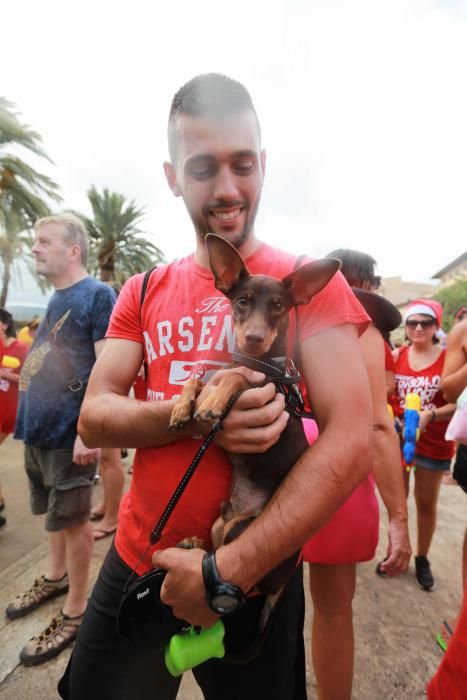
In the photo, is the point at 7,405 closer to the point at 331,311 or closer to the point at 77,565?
the point at 77,565

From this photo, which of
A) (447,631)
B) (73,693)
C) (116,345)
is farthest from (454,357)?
(73,693)

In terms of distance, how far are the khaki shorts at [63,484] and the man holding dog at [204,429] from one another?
4.18 feet

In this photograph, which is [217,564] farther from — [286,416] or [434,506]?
[434,506]

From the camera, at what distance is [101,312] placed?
305 cm

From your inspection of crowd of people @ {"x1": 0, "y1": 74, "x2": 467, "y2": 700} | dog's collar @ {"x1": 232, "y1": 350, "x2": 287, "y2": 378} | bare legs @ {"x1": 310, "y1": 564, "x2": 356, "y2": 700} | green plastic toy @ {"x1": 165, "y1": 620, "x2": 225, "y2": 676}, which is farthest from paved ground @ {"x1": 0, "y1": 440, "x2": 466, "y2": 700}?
dog's collar @ {"x1": 232, "y1": 350, "x2": 287, "y2": 378}

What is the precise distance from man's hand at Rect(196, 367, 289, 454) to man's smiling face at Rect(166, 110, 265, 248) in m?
0.77

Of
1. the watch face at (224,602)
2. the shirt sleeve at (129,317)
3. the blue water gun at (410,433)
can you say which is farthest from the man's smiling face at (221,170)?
the blue water gun at (410,433)

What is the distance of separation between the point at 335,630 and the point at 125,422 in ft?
5.21

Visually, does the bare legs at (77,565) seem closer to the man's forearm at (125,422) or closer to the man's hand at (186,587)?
the man's forearm at (125,422)

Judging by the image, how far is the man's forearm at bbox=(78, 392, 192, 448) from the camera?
4.59 ft

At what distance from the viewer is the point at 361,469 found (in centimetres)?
130

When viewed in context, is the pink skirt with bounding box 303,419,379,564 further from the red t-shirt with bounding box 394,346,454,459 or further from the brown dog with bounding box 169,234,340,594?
the red t-shirt with bounding box 394,346,454,459

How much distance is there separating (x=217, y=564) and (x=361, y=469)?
0.58m

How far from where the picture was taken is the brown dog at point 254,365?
53.9 inches
